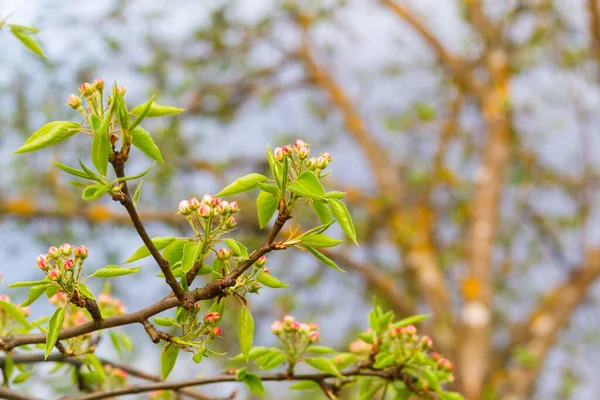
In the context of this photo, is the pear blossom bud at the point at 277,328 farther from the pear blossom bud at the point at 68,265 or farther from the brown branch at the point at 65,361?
the pear blossom bud at the point at 68,265

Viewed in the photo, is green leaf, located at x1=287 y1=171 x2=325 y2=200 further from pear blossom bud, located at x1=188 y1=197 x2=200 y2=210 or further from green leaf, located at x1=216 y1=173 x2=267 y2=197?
pear blossom bud, located at x1=188 y1=197 x2=200 y2=210

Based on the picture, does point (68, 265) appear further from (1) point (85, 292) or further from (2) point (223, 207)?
(2) point (223, 207)

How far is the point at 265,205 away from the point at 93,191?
22 centimetres

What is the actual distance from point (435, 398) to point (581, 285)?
4.84 metres

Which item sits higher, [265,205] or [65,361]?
[265,205]

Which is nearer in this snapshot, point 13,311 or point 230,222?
point 230,222

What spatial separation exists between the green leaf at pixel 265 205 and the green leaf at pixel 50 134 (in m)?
0.24

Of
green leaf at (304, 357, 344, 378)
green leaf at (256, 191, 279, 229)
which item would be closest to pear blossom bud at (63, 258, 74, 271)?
green leaf at (256, 191, 279, 229)

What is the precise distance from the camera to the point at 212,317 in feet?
3.16

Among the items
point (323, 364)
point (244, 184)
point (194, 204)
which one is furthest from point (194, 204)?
point (323, 364)

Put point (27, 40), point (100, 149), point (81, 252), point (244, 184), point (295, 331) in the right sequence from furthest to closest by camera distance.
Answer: point (295, 331) → point (27, 40) → point (81, 252) → point (244, 184) → point (100, 149)

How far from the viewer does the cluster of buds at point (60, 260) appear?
3.05 ft

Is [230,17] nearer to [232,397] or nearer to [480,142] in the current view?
[480,142]

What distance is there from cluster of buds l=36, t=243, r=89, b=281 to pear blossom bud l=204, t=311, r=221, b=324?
0.61ft
